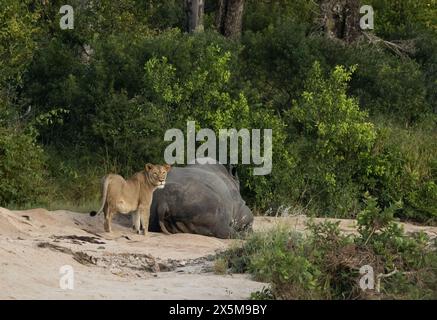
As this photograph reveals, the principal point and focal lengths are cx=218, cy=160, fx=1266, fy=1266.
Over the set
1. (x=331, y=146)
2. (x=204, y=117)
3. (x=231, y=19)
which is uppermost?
(x=231, y=19)

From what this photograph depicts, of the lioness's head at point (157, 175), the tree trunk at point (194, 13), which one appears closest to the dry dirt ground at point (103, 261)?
the lioness's head at point (157, 175)

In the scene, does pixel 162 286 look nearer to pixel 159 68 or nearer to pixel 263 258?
pixel 263 258

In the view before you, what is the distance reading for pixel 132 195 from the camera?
15.2 meters

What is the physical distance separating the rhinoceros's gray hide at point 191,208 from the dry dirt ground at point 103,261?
0.99ft

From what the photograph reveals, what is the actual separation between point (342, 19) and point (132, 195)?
35.6ft

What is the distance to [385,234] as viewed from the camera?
11.9 meters

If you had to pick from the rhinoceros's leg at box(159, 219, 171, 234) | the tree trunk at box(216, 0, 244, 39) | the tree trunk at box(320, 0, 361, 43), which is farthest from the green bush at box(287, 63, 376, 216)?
the tree trunk at box(216, 0, 244, 39)

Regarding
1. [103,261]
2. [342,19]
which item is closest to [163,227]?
[103,261]

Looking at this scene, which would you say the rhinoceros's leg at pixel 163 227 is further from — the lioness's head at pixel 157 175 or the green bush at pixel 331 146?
the green bush at pixel 331 146

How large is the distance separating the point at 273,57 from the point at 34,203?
643 cm

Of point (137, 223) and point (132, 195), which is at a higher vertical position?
point (132, 195)

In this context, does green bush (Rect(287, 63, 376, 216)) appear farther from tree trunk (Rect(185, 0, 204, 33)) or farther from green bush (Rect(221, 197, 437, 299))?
green bush (Rect(221, 197, 437, 299))

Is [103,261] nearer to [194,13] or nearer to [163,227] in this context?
[163,227]

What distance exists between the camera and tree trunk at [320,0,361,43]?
81.5 feet
